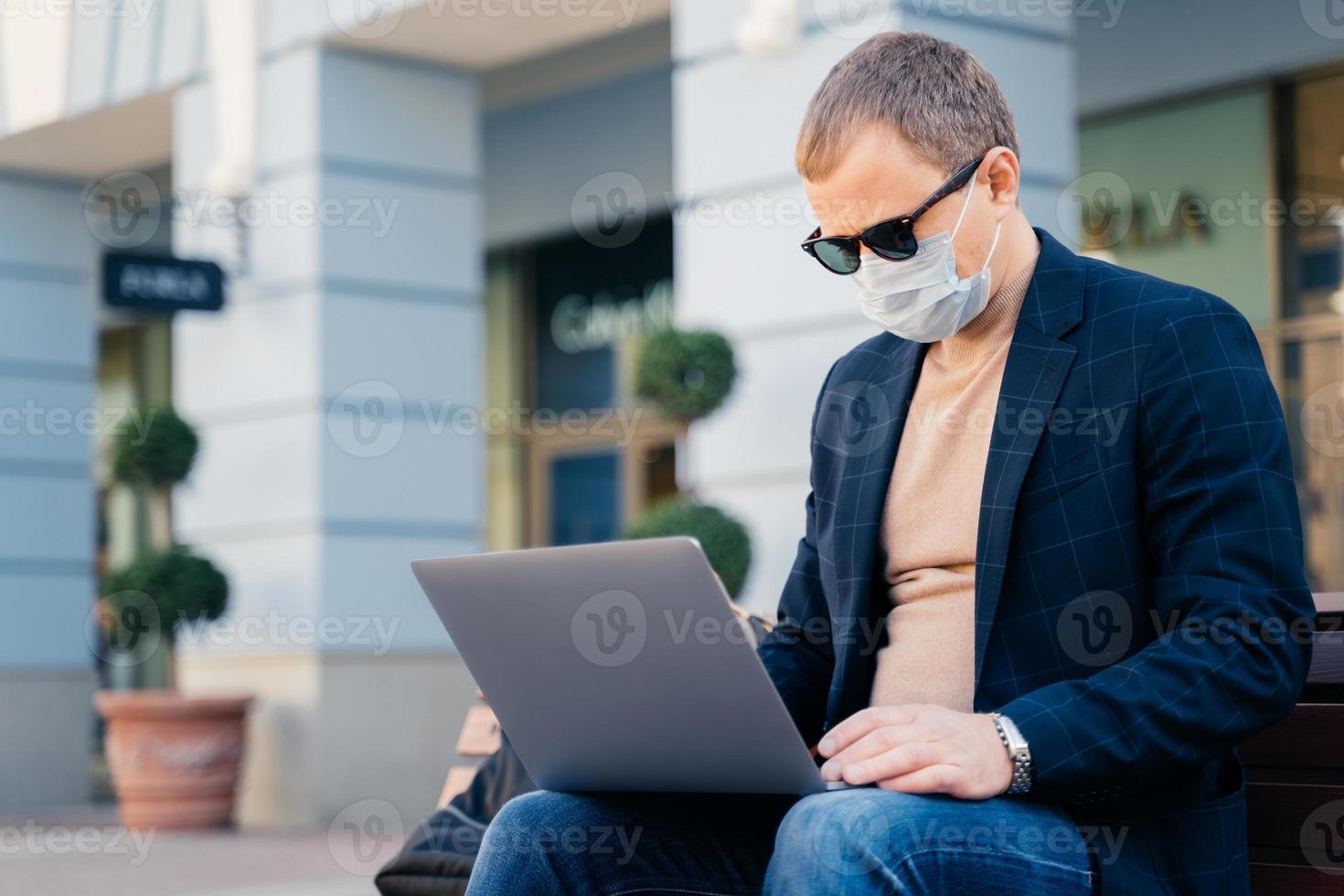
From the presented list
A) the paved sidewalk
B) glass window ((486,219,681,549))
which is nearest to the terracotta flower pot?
the paved sidewalk

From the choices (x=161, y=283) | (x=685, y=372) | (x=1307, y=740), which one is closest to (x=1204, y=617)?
(x=1307, y=740)

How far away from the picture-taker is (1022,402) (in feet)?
7.92

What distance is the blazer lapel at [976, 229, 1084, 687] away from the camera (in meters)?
2.33

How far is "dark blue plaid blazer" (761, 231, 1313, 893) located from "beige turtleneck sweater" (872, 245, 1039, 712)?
46mm

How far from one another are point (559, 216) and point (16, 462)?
12.3 ft

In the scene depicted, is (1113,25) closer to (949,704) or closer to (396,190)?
(396,190)

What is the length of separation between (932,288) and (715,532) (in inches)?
147

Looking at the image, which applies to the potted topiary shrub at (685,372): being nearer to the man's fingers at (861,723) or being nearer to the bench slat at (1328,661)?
the bench slat at (1328,661)

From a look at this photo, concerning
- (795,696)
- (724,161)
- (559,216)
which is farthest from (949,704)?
(559,216)

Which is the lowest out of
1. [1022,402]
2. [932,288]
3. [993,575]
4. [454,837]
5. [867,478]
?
[454,837]

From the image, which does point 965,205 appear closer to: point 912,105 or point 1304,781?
point 912,105

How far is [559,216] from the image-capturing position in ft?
37.5

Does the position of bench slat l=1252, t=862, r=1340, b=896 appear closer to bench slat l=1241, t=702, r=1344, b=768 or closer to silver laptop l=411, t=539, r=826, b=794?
bench slat l=1241, t=702, r=1344, b=768

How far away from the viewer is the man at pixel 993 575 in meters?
2.08
